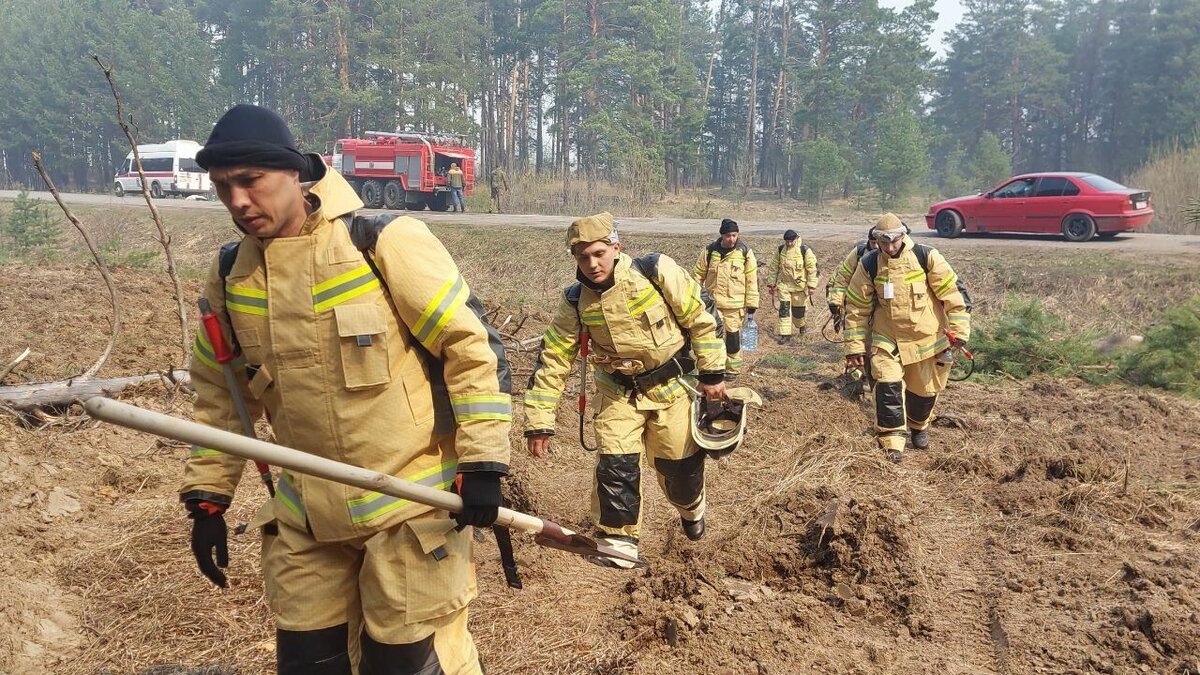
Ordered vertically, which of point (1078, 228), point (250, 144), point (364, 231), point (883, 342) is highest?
point (250, 144)

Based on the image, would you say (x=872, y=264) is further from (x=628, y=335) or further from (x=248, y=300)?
(x=248, y=300)

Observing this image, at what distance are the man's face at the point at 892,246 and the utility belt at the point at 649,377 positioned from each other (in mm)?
2692

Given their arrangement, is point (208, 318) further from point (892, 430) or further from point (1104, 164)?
point (1104, 164)

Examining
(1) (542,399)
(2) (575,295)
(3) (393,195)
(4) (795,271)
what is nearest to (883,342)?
(2) (575,295)

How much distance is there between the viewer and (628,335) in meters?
4.38

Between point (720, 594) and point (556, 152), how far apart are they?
44.0 metres

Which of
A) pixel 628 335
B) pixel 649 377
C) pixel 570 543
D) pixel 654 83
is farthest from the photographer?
pixel 654 83

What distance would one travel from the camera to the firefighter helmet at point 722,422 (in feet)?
15.0

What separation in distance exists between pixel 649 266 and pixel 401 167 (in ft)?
82.6

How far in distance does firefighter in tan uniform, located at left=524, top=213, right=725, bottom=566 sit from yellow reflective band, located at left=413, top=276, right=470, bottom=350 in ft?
6.33

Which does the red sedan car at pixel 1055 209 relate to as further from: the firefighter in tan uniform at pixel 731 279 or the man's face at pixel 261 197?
the man's face at pixel 261 197

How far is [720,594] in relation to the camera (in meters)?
4.08

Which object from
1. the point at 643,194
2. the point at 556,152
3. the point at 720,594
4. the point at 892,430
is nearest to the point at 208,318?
the point at 720,594

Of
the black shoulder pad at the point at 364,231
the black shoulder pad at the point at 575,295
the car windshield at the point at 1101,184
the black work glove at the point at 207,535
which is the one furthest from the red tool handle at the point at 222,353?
the car windshield at the point at 1101,184
